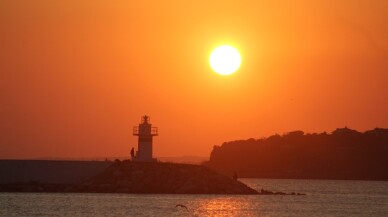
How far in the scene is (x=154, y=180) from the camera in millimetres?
73938

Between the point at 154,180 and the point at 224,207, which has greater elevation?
the point at 154,180

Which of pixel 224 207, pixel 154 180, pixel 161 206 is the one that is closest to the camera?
pixel 161 206

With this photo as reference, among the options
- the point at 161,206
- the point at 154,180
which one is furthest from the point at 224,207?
the point at 154,180

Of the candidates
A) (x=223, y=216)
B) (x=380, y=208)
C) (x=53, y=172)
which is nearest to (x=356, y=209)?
(x=380, y=208)

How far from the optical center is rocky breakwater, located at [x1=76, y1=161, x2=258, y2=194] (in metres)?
72.2

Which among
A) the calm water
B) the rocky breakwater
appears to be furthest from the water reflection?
the rocky breakwater

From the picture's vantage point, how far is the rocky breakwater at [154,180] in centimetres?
7225

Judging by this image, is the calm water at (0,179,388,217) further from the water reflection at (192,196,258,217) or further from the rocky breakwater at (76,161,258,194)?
the rocky breakwater at (76,161,258,194)

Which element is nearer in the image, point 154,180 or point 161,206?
point 161,206

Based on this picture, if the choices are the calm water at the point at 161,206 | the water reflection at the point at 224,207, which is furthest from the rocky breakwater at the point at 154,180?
the water reflection at the point at 224,207

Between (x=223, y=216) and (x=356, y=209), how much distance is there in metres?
16.4

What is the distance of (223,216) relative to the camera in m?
59.5

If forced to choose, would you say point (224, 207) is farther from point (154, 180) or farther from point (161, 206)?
point (154, 180)

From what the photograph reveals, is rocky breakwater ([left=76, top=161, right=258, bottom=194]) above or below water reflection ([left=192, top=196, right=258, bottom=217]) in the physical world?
above
